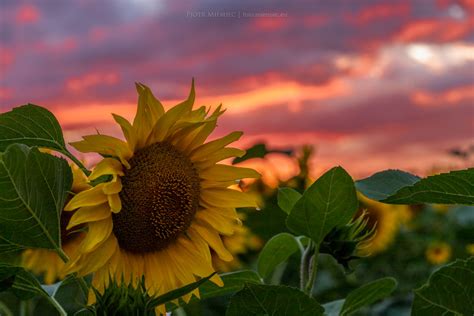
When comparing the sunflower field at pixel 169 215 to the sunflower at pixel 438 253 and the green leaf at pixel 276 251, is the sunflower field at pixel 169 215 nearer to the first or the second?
the green leaf at pixel 276 251

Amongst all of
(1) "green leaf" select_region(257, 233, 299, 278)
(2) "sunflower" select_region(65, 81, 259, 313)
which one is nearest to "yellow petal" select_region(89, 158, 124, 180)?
(2) "sunflower" select_region(65, 81, 259, 313)

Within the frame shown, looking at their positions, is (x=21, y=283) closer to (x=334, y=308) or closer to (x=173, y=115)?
(x=173, y=115)

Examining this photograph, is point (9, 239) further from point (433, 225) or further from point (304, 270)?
point (433, 225)

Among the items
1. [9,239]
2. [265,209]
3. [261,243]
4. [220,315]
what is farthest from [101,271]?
[261,243]

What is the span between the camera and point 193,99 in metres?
0.83

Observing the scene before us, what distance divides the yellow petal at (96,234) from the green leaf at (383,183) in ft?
0.83

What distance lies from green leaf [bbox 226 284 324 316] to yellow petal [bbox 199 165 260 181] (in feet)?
0.58

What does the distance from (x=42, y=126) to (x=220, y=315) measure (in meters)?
1.14

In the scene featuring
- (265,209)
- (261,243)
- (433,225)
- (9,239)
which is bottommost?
(433,225)

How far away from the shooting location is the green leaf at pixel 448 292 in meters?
0.70

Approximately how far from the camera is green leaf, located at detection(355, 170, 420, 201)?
816 mm

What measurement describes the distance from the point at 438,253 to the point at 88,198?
2.54 meters

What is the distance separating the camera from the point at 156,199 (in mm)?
874

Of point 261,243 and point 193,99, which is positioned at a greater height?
point 193,99
